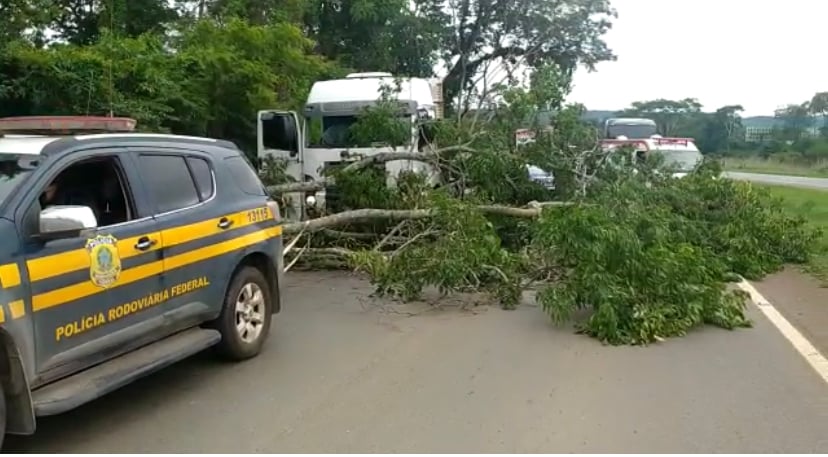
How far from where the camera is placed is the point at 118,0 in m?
20.0

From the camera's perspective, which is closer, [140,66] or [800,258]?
[800,258]

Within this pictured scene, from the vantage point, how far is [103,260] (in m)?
5.18

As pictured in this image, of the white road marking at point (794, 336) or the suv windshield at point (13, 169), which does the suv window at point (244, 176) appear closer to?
the suv windshield at point (13, 169)

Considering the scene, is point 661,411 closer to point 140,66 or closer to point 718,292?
point 718,292

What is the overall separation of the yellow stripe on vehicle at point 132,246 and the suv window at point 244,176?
18cm

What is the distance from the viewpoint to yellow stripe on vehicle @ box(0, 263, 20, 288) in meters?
4.40

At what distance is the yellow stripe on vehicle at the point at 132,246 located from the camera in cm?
468

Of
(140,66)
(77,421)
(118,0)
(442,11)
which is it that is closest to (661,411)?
(77,421)

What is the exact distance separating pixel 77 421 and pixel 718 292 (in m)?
6.04

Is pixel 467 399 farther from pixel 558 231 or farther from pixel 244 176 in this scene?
pixel 558 231

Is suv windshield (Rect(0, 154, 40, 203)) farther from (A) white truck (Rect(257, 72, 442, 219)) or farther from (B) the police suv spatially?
(A) white truck (Rect(257, 72, 442, 219))

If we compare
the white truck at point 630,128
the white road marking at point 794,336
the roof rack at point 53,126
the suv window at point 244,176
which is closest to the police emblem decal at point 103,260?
the roof rack at point 53,126

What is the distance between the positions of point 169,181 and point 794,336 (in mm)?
5796

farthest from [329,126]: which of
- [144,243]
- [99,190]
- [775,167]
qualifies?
[775,167]
